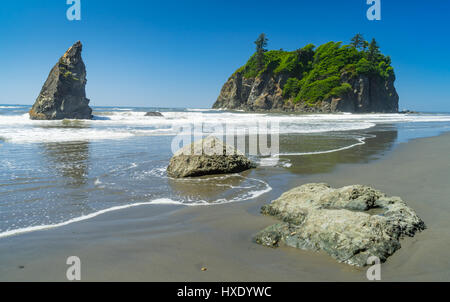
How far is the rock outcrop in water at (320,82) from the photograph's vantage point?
62344mm

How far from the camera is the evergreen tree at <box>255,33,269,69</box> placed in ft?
265

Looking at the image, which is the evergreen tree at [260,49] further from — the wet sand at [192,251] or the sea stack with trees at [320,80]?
the wet sand at [192,251]

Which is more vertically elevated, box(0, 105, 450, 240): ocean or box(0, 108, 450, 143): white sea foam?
box(0, 108, 450, 143): white sea foam

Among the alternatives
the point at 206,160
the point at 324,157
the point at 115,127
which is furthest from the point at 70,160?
the point at 115,127

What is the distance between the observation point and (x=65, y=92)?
90.2 feet

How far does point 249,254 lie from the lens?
3.04 m

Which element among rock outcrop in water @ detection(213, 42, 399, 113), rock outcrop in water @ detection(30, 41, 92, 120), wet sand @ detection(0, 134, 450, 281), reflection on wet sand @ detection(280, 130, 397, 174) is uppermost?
rock outcrop in water @ detection(213, 42, 399, 113)

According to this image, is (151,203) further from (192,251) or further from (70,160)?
(70,160)

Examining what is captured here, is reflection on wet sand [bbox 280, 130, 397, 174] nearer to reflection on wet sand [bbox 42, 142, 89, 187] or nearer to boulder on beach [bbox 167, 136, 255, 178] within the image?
boulder on beach [bbox 167, 136, 255, 178]

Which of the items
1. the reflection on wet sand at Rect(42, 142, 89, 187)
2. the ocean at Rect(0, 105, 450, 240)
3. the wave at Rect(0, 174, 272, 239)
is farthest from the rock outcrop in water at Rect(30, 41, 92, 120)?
the wave at Rect(0, 174, 272, 239)

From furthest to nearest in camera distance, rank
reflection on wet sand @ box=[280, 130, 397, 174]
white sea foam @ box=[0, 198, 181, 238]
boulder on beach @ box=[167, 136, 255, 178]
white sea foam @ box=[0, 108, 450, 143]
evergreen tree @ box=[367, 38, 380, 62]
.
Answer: evergreen tree @ box=[367, 38, 380, 62] → white sea foam @ box=[0, 108, 450, 143] → reflection on wet sand @ box=[280, 130, 397, 174] → boulder on beach @ box=[167, 136, 255, 178] → white sea foam @ box=[0, 198, 181, 238]

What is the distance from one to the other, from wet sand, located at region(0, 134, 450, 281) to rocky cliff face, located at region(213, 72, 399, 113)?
60.9 m

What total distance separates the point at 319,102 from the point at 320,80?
7423mm

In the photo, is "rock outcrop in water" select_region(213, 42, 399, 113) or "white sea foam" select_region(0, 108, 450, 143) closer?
"white sea foam" select_region(0, 108, 450, 143)
